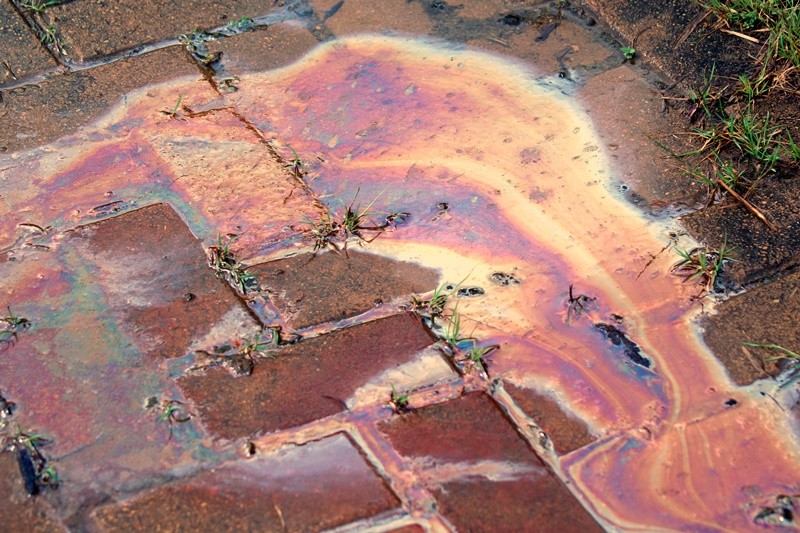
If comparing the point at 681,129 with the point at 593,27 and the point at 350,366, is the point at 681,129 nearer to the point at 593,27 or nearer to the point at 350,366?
the point at 593,27

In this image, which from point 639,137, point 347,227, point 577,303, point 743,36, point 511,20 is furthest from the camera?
point 511,20

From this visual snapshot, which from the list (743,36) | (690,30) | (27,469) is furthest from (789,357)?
(27,469)

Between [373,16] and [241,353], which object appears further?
[373,16]

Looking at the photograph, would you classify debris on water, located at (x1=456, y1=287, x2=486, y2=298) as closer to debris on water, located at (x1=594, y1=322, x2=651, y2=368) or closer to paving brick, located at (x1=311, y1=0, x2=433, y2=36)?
debris on water, located at (x1=594, y1=322, x2=651, y2=368)

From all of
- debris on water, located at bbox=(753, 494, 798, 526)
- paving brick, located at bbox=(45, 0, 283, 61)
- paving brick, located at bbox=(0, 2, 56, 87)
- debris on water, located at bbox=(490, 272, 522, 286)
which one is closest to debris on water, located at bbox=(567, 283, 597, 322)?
debris on water, located at bbox=(490, 272, 522, 286)

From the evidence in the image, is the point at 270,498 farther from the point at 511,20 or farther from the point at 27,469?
the point at 511,20

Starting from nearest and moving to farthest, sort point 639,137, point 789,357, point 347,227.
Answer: point 789,357, point 347,227, point 639,137

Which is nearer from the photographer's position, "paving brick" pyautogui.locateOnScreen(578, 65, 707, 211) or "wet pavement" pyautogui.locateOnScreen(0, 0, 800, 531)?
"wet pavement" pyautogui.locateOnScreen(0, 0, 800, 531)
